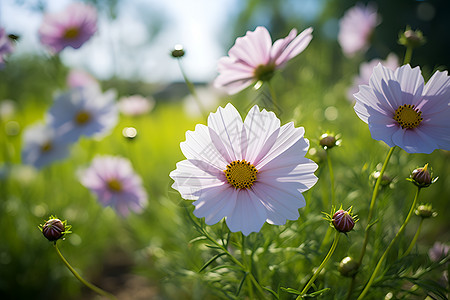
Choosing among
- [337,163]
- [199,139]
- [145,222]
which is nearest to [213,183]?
[199,139]

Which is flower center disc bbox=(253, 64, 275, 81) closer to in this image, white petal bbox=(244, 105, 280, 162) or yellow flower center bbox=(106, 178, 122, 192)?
white petal bbox=(244, 105, 280, 162)

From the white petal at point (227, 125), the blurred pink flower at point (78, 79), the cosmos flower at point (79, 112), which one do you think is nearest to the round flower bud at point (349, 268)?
the white petal at point (227, 125)

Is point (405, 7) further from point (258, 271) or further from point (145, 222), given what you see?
point (258, 271)

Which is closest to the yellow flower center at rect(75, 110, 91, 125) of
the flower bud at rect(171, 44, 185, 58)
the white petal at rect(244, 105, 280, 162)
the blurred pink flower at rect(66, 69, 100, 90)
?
the blurred pink flower at rect(66, 69, 100, 90)

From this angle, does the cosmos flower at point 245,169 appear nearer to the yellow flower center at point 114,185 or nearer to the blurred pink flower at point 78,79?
the yellow flower center at point 114,185

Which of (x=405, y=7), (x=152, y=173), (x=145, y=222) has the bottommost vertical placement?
(x=145, y=222)

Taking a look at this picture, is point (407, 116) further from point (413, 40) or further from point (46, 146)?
point (46, 146)
